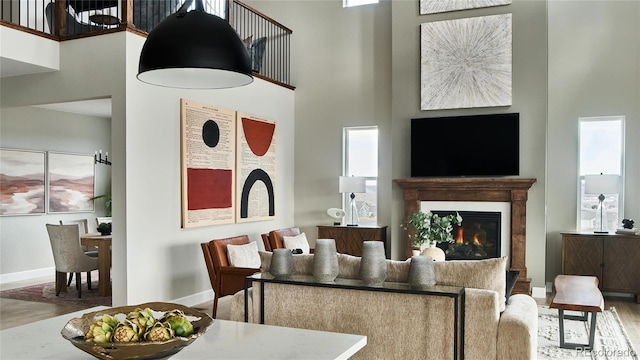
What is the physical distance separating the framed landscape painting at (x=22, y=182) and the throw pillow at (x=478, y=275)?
7030 millimetres

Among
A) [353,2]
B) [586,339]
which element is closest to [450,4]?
[353,2]

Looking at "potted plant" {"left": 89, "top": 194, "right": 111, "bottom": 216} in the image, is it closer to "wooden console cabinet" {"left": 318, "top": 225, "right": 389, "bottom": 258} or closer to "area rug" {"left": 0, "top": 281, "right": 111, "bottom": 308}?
"area rug" {"left": 0, "top": 281, "right": 111, "bottom": 308}

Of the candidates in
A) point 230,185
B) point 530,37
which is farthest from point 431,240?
point 530,37

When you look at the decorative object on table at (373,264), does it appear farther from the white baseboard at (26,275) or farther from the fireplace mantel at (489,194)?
the white baseboard at (26,275)

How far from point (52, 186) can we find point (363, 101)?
501cm

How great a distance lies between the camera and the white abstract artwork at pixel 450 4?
23.8 ft

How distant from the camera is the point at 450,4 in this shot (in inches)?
294

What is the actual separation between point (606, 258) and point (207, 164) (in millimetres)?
4883

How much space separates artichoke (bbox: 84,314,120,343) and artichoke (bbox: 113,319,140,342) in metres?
0.02

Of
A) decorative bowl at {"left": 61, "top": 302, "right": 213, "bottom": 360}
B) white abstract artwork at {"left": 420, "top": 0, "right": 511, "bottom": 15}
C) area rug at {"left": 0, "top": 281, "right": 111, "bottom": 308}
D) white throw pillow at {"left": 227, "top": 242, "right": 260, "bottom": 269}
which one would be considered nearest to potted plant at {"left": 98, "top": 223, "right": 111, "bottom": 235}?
area rug at {"left": 0, "top": 281, "right": 111, "bottom": 308}

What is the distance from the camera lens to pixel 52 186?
8.78m

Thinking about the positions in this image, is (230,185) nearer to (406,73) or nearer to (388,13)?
(406,73)

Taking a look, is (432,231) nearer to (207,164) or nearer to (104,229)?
(207,164)

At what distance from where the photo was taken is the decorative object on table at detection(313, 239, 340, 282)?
348cm
